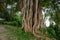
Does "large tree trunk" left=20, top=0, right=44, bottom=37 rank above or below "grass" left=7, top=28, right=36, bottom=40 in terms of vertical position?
above

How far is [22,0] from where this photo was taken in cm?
505

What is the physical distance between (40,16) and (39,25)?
0.89ft

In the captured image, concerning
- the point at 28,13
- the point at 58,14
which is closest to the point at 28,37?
the point at 28,13

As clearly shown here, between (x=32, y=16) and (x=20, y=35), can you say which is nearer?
(x=20, y=35)

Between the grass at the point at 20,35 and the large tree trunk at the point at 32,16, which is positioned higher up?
the large tree trunk at the point at 32,16

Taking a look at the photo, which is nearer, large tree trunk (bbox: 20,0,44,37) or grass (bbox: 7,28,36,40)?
grass (bbox: 7,28,36,40)

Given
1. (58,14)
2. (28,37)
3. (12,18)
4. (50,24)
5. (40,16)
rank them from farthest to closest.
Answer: (12,18) < (50,24) < (58,14) < (40,16) < (28,37)

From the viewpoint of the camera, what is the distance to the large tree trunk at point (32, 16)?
4812 millimetres

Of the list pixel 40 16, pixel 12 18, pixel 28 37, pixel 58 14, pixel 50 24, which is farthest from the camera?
pixel 12 18

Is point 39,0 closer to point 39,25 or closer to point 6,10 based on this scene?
point 39,25

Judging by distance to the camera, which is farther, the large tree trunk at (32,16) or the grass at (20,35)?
the large tree trunk at (32,16)

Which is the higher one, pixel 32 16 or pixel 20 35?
pixel 32 16

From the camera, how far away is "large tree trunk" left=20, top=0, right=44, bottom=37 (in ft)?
15.8

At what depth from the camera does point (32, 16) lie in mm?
4902
